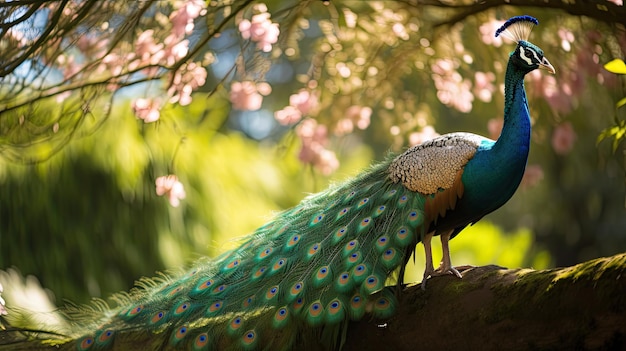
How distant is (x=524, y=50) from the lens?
4.02 meters

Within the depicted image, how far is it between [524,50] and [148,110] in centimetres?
217

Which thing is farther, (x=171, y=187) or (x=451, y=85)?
(x=451, y=85)

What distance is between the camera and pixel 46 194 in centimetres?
696

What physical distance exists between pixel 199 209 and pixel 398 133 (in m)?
1.95

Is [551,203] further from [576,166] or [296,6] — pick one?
[296,6]

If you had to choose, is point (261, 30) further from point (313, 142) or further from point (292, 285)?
point (313, 142)

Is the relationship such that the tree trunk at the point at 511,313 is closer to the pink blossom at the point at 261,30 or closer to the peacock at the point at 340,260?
the peacock at the point at 340,260

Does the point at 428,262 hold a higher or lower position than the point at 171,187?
lower

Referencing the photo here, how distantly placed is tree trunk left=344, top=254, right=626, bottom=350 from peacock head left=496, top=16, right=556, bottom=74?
0.95m

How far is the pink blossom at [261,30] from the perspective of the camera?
4.96 metres

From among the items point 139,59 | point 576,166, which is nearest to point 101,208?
point 139,59

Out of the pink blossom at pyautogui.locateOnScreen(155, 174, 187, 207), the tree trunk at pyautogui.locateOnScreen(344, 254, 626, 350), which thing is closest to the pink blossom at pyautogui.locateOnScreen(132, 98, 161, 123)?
the pink blossom at pyautogui.locateOnScreen(155, 174, 187, 207)

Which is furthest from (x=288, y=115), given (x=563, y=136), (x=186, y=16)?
(x=563, y=136)

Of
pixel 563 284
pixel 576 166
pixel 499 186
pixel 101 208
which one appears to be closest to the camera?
pixel 563 284
